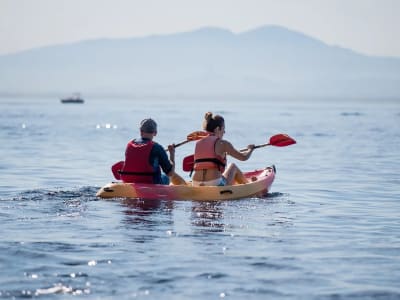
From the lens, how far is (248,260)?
10.4 m

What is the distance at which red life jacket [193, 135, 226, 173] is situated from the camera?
15.9 metres

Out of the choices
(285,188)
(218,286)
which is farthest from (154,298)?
(285,188)

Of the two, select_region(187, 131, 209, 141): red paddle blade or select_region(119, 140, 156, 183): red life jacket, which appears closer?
select_region(119, 140, 156, 183): red life jacket

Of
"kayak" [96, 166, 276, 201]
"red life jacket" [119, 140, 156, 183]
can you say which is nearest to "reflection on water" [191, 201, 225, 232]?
"kayak" [96, 166, 276, 201]

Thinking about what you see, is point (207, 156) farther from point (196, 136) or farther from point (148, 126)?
point (148, 126)

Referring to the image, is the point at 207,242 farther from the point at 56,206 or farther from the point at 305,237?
the point at 56,206

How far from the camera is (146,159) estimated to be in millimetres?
15250

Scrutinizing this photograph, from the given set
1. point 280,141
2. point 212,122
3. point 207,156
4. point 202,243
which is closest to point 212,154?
point 207,156

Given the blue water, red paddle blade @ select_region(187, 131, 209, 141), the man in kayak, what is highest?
red paddle blade @ select_region(187, 131, 209, 141)

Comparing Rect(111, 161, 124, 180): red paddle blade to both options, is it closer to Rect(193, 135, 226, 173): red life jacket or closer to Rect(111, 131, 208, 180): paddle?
Rect(111, 131, 208, 180): paddle

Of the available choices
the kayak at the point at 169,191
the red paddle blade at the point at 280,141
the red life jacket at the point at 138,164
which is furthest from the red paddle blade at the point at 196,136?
the red paddle blade at the point at 280,141

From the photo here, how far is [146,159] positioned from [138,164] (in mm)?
234

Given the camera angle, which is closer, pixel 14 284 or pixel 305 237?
pixel 14 284

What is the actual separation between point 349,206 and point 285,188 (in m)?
3.39
